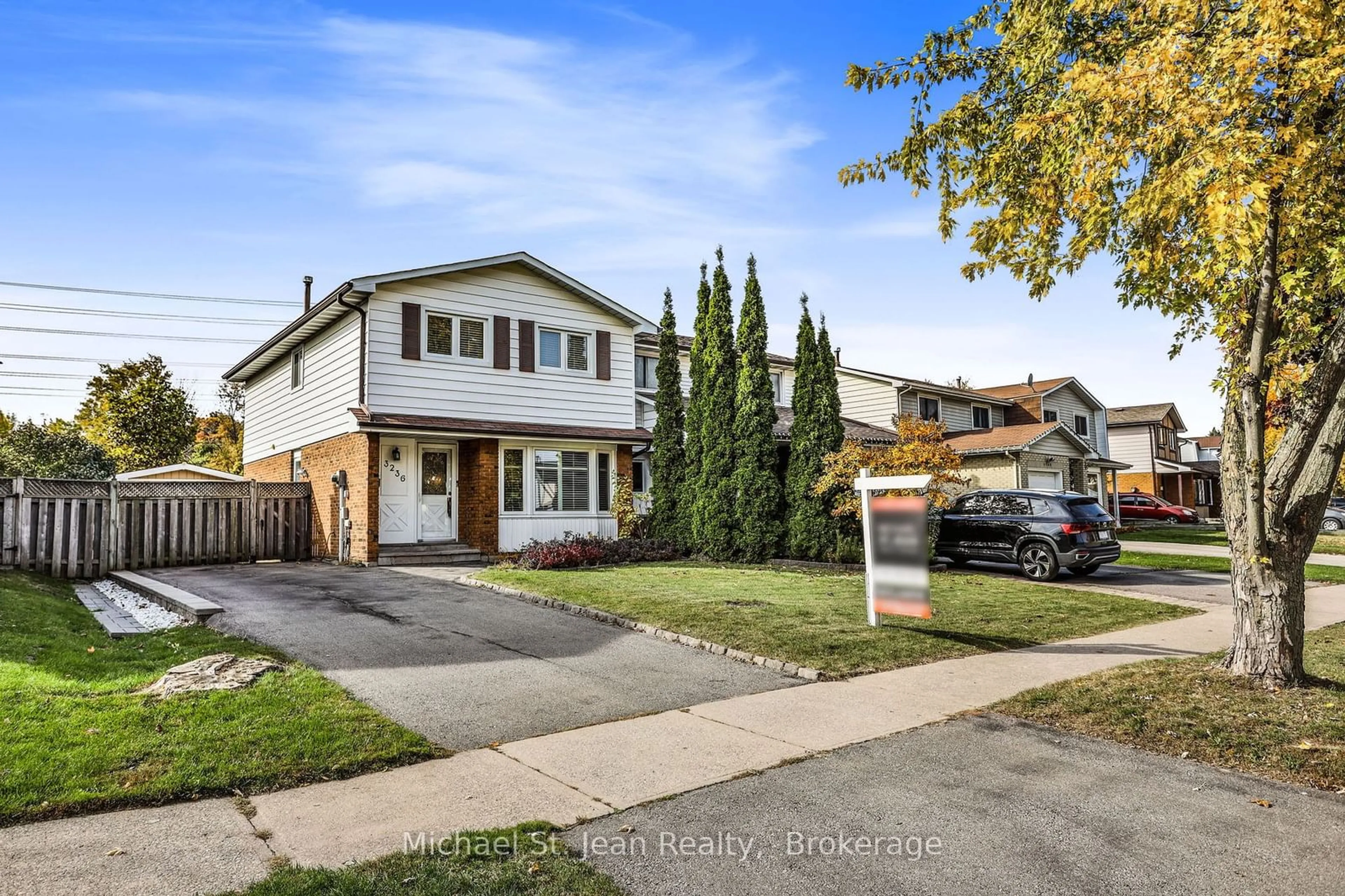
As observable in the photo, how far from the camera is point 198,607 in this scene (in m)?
9.52

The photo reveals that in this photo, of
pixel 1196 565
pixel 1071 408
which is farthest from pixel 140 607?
pixel 1071 408

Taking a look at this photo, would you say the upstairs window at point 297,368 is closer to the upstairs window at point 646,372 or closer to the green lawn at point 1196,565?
the upstairs window at point 646,372

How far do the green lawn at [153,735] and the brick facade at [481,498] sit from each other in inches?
426

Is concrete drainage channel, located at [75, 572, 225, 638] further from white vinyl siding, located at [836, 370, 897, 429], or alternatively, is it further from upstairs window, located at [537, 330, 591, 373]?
white vinyl siding, located at [836, 370, 897, 429]

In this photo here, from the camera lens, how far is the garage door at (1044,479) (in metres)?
30.2

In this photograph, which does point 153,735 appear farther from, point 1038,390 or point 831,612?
point 1038,390

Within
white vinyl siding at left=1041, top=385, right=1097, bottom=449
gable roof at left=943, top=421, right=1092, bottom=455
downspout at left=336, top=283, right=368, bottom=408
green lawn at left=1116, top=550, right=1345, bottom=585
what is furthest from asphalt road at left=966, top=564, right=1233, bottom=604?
white vinyl siding at left=1041, top=385, right=1097, bottom=449

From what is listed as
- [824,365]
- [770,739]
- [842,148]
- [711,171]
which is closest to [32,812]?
[770,739]

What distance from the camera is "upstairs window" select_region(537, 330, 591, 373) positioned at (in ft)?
64.7

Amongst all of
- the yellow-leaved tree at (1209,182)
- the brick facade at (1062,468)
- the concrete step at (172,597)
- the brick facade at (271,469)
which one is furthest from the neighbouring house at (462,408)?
the brick facade at (1062,468)

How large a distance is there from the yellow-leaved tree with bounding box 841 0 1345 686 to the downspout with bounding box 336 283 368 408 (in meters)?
12.3

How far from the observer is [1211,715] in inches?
237

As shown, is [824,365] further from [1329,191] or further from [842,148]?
[1329,191]

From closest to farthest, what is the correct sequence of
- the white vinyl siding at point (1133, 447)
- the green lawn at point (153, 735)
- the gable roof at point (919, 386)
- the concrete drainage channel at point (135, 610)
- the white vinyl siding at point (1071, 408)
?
the green lawn at point (153, 735) < the concrete drainage channel at point (135, 610) < the gable roof at point (919, 386) < the white vinyl siding at point (1071, 408) < the white vinyl siding at point (1133, 447)
